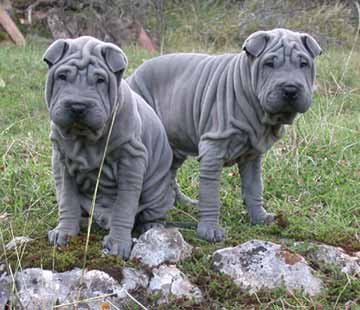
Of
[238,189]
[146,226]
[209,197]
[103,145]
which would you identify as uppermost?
[103,145]

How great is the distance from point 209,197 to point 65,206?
2.66 ft

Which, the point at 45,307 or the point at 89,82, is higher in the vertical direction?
the point at 89,82

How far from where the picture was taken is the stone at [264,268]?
3.80 metres

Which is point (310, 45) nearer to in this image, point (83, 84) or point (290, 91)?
point (290, 91)

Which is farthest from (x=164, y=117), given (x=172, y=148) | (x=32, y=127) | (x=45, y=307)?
(x=32, y=127)

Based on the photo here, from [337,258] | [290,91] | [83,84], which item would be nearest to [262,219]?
[337,258]

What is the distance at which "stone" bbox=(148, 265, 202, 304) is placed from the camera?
12.0 ft

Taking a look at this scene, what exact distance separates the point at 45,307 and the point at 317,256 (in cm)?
150

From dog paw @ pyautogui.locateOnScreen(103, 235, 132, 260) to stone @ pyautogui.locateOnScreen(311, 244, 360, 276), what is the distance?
1.02 metres

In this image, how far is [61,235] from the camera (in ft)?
12.9

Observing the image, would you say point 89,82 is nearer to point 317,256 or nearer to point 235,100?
point 235,100

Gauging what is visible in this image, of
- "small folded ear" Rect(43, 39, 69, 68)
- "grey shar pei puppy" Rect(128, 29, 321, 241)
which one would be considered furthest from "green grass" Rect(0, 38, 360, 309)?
"small folded ear" Rect(43, 39, 69, 68)

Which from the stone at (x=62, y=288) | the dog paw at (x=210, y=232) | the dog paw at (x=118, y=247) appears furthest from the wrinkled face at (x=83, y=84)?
the dog paw at (x=210, y=232)

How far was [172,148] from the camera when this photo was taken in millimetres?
4672
